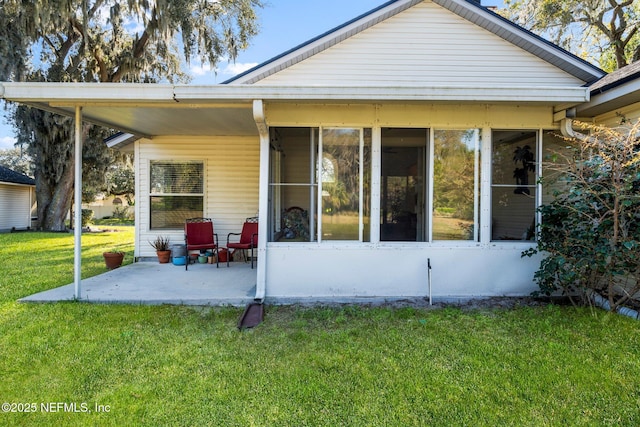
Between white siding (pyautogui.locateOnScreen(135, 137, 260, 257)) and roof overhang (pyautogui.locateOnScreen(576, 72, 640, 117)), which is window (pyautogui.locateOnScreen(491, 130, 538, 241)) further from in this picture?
white siding (pyautogui.locateOnScreen(135, 137, 260, 257))

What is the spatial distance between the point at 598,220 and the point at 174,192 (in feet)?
22.1

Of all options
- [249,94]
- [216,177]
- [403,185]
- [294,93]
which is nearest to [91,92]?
[249,94]

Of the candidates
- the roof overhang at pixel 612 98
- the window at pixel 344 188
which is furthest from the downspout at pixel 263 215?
the roof overhang at pixel 612 98

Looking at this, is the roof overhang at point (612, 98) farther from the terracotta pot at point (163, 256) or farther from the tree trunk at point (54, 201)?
the tree trunk at point (54, 201)

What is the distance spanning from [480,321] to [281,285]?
7.65 feet

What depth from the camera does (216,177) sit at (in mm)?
6902

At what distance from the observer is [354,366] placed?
273 cm

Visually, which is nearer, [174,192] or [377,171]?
[377,171]

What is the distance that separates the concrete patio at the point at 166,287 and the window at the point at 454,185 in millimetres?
2681

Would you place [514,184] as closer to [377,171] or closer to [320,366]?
[377,171]

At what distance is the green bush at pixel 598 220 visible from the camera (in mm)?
3426

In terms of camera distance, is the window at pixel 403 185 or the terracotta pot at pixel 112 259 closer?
the window at pixel 403 185

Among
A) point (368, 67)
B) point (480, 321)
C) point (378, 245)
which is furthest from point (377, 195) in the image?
point (368, 67)

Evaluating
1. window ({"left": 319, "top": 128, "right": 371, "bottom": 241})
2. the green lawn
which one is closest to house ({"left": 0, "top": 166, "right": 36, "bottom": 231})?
the green lawn
